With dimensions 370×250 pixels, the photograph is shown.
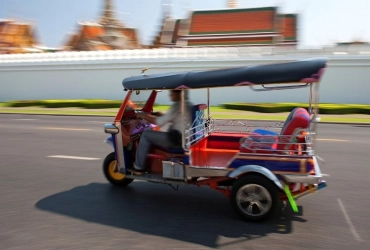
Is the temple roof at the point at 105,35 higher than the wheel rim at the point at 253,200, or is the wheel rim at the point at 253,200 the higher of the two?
the temple roof at the point at 105,35

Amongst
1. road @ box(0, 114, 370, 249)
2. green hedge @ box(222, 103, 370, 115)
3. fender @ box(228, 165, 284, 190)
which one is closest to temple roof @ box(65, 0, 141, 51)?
green hedge @ box(222, 103, 370, 115)

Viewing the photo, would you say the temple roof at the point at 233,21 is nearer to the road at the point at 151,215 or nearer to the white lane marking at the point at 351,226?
the road at the point at 151,215

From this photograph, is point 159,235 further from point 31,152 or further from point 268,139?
point 31,152

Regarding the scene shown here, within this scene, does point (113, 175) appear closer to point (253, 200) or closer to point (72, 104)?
point (253, 200)

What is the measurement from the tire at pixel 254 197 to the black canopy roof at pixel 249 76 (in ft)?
3.91

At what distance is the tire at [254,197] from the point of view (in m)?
4.80

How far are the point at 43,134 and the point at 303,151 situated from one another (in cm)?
1042

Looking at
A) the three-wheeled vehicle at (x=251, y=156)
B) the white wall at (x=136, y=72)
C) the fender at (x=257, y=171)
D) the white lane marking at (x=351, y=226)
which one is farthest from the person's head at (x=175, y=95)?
the white wall at (x=136, y=72)

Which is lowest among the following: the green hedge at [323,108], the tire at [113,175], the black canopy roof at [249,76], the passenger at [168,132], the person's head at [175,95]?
the green hedge at [323,108]

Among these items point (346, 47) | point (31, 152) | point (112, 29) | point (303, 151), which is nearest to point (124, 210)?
point (303, 151)

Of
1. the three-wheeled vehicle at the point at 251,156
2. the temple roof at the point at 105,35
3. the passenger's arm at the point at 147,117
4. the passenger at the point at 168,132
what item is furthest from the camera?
the temple roof at the point at 105,35

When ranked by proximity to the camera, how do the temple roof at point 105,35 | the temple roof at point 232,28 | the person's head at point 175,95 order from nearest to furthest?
the person's head at point 175,95 → the temple roof at point 232,28 → the temple roof at point 105,35

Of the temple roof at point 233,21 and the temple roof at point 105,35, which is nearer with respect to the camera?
the temple roof at point 233,21

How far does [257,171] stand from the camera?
189 inches
